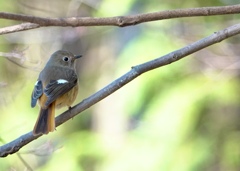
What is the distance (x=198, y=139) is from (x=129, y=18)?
7.14 feet

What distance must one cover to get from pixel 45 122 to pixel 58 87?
1.73 ft

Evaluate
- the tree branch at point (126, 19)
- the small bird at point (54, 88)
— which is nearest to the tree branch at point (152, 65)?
the tree branch at point (126, 19)

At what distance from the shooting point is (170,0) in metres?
4.40

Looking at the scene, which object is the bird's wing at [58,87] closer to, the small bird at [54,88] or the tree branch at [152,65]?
the small bird at [54,88]

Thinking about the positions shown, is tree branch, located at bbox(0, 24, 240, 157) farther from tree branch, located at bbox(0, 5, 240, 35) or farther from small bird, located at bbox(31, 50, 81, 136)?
small bird, located at bbox(31, 50, 81, 136)

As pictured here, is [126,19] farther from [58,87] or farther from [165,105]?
[165,105]

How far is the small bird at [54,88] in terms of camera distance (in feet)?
9.35

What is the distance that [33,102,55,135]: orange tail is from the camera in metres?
2.42

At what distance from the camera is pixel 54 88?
10.0 feet

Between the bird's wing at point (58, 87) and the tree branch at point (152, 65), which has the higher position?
the bird's wing at point (58, 87)

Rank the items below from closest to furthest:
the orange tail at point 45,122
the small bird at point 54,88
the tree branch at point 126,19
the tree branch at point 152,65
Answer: the tree branch at point 126,19, the tree branch at point 152,65, the orange tail at point 45,122, the small bird at point 54,88

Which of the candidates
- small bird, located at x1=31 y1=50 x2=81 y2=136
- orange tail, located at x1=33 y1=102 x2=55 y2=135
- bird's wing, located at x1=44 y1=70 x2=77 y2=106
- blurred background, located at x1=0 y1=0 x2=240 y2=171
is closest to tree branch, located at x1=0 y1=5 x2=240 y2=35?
orange tail, located at x1=33 y1=102 x2=55 y2=135

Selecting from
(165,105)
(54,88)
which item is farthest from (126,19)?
(165,105)

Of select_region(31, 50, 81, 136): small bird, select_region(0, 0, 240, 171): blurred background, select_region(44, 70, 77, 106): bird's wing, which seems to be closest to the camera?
select_region(31, 50, 81, 136): small bird
